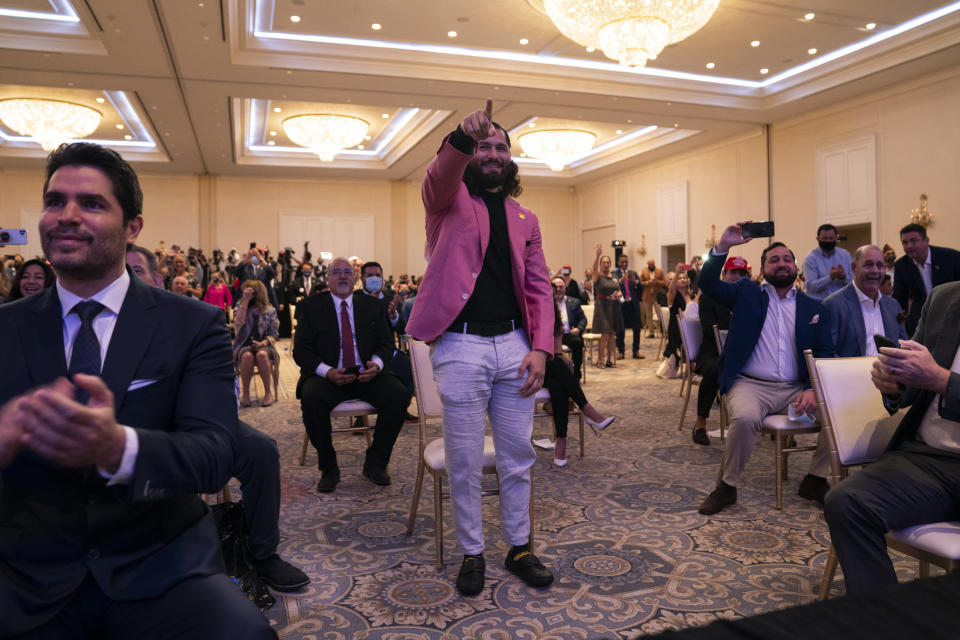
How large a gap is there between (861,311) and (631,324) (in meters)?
7.14

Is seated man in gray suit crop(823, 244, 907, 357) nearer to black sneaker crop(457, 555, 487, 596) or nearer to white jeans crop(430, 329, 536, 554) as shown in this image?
white jeans crop(430, 329, 536, 554)

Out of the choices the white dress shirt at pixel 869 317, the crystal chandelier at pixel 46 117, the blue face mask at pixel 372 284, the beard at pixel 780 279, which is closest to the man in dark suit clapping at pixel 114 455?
the beard at pixel 780 279

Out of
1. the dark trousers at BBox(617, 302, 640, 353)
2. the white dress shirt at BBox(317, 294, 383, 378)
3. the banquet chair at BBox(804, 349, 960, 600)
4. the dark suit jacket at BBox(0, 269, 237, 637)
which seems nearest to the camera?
the dark suit jacket at BBox(0, 269, 237, 637)

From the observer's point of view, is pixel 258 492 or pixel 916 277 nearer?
pixel 258 492

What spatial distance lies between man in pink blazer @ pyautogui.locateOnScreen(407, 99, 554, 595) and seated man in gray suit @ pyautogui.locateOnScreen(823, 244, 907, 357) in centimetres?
224

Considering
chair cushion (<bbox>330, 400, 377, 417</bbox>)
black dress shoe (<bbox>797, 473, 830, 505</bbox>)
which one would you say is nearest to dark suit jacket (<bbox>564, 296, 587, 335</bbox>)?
chair cushion (<bbox>330, 400, 377, 417</bbox>)

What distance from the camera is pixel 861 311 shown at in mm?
→ 3734

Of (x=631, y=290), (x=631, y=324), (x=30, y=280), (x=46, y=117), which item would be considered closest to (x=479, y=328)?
(x=30, y=280)

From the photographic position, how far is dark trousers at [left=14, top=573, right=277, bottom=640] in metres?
1.17

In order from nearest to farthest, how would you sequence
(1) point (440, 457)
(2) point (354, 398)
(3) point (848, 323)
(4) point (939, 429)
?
(4) point (939, 429) < (1) point (440, 457) < (3) point (848, 323) < (2) point (354, 398)

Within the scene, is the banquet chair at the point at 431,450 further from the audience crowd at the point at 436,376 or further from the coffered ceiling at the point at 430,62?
the coffered ceiling at the point at 430,62

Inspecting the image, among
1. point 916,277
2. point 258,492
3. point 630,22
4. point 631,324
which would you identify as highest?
point 630,22

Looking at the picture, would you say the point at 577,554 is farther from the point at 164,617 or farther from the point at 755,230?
the point at 164,617

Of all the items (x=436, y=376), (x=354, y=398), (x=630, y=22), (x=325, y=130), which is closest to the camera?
(x=436, y=376)
